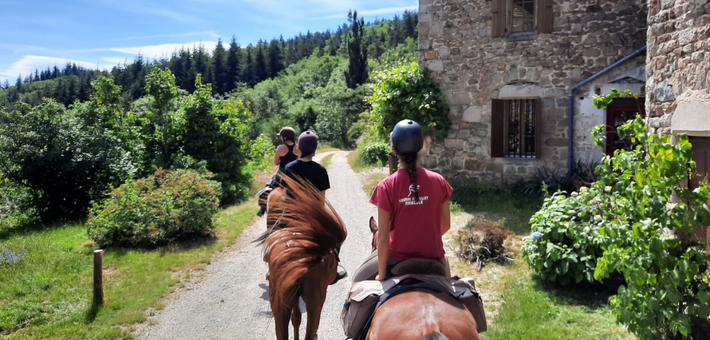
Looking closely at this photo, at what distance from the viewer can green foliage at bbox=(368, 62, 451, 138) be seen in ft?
39.7

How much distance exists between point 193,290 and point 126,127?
8.55 metres

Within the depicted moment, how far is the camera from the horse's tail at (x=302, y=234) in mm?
3596

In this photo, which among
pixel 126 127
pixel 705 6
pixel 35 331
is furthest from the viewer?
Answer: pixel 126 127

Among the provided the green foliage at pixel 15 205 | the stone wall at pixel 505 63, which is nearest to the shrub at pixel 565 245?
the stone wall at pixel 505 63

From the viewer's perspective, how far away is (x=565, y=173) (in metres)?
11.3

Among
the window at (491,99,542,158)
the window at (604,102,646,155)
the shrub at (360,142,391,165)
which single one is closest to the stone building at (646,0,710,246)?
the window at (604,102,646,155)

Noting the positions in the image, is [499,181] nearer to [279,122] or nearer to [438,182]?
[438,182]

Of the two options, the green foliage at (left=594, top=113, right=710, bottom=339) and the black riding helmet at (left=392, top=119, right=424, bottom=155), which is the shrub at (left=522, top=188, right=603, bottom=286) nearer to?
the green foliage at (left=594, top=113, right=710, bottom=339)

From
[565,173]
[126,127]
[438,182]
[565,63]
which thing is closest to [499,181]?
[565,173]

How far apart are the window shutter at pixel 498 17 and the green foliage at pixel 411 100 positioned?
192 cm

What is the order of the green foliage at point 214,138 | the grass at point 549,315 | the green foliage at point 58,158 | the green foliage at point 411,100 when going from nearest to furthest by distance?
the grass at point 549,315
the green foliage at point 58,158
the green foliage at point 411,100
the green foliage at point 214,138

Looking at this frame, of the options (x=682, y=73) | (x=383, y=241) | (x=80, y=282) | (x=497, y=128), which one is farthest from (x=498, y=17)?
(x=80, y=282)

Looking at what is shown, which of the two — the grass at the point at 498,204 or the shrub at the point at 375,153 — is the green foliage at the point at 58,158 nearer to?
the grass at the point at 498,204

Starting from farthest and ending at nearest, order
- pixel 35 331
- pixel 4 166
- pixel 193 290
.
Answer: pixel 4 166 → pixel 193 290 → pixel 35 331
